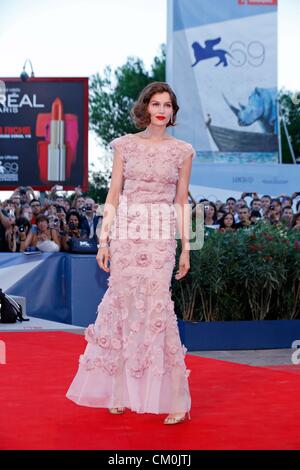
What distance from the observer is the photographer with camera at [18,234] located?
11.5 meters

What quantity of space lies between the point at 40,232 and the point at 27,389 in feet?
18.5

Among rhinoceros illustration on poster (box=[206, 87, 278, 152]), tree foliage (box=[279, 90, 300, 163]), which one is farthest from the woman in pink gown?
tree foliage (box=[279, 90, 300, 163])

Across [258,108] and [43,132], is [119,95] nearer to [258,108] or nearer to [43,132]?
[258,108]

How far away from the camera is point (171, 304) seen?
515cm

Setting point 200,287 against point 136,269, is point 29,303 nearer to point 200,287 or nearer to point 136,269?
point 200,287

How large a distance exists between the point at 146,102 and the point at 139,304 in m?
1.14

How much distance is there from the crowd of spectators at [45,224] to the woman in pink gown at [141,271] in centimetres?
575

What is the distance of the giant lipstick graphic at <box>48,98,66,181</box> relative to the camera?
590 inches

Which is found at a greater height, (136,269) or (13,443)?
(136,269)

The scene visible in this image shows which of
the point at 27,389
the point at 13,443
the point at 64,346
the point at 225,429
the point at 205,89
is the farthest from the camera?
the point at 205,89

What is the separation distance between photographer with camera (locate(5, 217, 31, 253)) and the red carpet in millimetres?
4102

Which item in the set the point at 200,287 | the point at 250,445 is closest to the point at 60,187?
the point at 200,287

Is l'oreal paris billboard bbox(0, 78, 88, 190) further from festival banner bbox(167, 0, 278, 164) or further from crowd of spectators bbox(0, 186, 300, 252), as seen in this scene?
festival banner bbox(167, 0, 278, 164)

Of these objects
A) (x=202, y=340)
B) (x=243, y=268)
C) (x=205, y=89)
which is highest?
(x=205, y=89)
